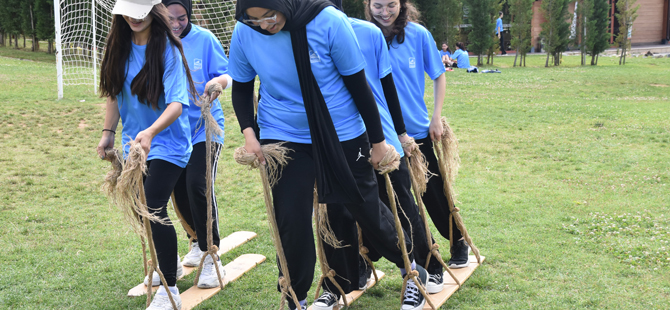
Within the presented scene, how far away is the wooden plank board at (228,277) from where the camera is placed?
3.97 meters

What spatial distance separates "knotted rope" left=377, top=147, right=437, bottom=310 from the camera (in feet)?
10.4

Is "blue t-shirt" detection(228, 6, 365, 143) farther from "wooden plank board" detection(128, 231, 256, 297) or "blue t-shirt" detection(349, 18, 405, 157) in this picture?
"wooden plank board" detection(128, 231, 256, 297)

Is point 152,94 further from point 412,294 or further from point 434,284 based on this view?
point 434,284

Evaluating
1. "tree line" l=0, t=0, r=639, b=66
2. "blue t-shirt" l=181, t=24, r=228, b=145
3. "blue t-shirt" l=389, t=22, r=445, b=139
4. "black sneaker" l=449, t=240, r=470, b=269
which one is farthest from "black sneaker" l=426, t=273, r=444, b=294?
"tree line" l=0, t=0, r=639, b=66

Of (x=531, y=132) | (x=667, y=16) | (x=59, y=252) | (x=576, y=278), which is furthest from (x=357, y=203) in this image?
(x=667, y=16)

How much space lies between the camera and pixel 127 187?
3.35 metres

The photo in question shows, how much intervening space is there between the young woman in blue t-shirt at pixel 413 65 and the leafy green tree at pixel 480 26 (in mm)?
27227

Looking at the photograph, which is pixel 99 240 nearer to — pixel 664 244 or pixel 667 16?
pixel 664 244

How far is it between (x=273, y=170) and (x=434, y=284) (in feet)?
5.18

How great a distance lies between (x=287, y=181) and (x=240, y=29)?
2.69 feet

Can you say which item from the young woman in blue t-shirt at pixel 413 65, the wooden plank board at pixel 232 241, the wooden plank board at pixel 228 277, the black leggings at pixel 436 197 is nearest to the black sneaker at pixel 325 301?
the young woman in blue t-shirt at pixel 413 65

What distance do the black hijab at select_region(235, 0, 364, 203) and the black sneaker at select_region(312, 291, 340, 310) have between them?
918 millimetres

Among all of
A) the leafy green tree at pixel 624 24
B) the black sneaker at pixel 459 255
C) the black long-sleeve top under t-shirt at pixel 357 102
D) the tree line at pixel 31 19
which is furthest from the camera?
the tree line at pixel 31 19

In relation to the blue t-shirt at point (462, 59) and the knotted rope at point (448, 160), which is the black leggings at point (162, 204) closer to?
the knotted rope at point (448, 160)
